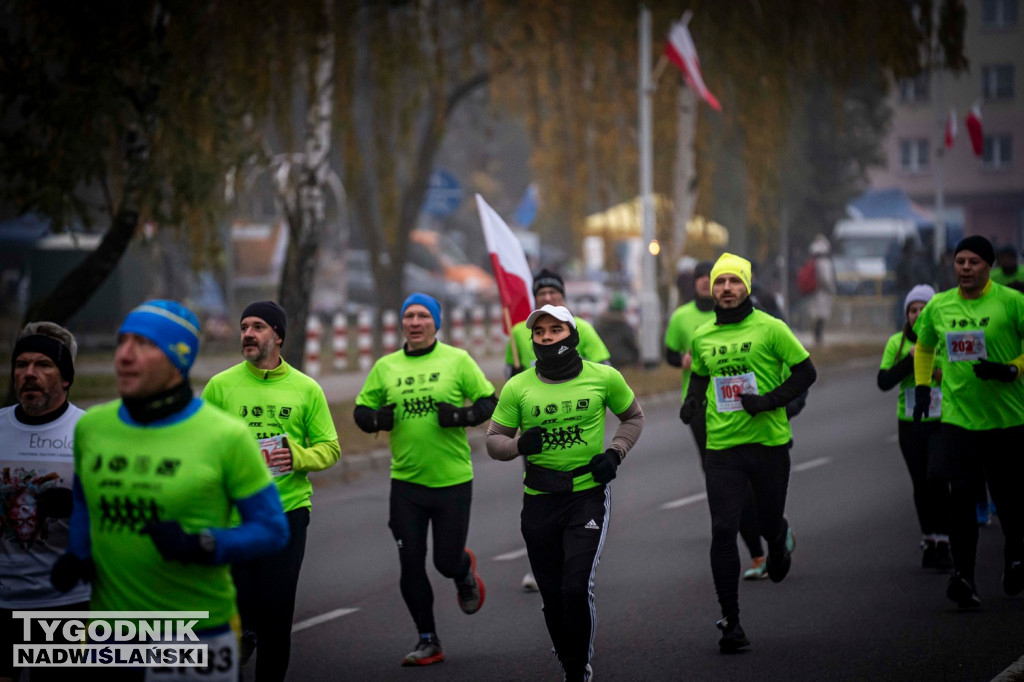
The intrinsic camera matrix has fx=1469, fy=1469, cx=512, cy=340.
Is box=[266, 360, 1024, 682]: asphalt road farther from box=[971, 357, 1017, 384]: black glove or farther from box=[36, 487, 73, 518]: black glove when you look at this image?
box=[36, 487, 73, 518]: black glove

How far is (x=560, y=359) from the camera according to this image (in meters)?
6.79

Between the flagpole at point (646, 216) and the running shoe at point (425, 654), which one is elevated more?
the flagpole at point (646, 216)

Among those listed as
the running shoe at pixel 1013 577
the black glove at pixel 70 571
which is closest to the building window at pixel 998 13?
the running shoe at pixel 1013 577

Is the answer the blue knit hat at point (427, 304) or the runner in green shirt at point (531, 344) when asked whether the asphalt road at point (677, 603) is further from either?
the blue knit hat at point (427, 304)

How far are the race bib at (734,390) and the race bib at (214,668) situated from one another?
4037mm

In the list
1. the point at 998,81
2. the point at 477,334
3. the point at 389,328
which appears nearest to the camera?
the point at 389,328

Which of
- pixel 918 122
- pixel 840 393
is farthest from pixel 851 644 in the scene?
pixel 918 122

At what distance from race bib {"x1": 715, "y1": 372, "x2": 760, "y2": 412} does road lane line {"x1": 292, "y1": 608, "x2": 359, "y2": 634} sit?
265cm

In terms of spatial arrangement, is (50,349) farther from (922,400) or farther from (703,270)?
(703,270)

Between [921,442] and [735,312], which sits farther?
[921,442]

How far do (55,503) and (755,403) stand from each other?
12.5 feet

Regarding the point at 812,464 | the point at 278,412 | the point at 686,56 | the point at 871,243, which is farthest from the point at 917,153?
the point at 278,412

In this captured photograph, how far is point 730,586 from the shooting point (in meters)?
7.41

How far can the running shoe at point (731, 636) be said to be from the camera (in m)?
7.42
